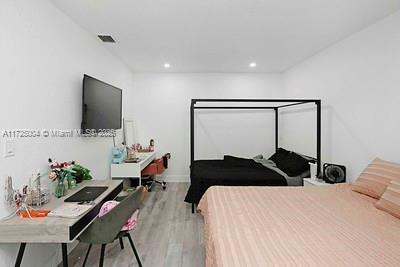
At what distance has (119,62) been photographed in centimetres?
456

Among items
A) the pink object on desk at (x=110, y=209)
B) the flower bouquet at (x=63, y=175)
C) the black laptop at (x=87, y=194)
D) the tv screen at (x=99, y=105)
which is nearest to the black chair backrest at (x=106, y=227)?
the pink object on desk at (x=110, y=209)

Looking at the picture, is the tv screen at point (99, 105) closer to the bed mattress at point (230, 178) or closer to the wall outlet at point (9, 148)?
A: the wall outlet at point (9, 148)

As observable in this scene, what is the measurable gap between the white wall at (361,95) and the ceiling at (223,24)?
0.19 metres

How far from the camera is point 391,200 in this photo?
79.5 inches

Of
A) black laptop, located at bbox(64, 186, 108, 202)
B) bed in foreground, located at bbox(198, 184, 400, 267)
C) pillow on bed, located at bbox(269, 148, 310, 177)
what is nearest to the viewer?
bed in foreground, located at bbox(198, 184, 400, 267)

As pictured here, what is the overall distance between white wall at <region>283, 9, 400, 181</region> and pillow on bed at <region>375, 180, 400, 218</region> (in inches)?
25.6

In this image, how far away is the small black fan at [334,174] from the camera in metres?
3.33

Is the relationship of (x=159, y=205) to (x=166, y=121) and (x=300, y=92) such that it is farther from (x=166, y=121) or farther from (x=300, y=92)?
(x=300, y=92)

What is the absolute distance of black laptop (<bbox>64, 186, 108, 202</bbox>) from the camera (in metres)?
2.14

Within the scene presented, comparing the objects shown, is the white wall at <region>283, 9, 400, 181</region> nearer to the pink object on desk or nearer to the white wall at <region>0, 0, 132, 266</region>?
the pink object on desk

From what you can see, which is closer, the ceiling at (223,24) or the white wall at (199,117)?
the ceiling at (223,24)

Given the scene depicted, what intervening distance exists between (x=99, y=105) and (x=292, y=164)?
10.00 feet

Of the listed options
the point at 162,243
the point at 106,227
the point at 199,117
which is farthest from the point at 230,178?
the point at 199,117

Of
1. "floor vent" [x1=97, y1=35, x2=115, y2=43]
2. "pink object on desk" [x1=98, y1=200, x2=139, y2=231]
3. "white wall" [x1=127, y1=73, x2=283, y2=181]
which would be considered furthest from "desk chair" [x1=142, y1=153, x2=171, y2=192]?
"pink object on desk" [x1=98, y1=200, x2=139, y2=231]
